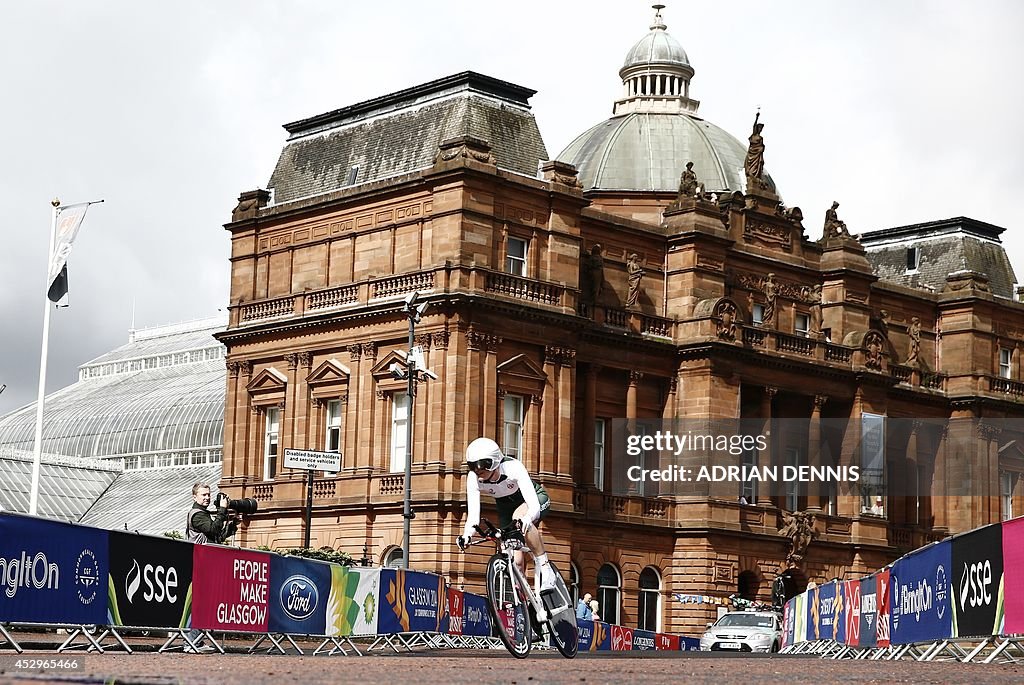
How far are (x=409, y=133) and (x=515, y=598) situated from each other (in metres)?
42.1

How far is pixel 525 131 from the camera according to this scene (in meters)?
59.9

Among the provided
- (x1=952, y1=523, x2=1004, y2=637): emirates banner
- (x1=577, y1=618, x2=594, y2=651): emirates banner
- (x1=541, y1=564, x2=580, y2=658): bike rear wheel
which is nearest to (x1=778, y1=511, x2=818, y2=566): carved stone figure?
(x1=577, y1=618, x2=594, y2=651): emirates banner

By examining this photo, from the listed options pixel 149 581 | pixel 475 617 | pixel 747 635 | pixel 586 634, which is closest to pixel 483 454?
pixel 149 581

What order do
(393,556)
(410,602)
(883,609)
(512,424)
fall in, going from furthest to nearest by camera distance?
(512,424), (393,556), (410,602), (883,609)

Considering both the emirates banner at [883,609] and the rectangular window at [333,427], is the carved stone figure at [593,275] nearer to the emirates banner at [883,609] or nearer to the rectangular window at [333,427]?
the rectangular window at [333,427]

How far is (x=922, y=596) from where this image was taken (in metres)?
25.6

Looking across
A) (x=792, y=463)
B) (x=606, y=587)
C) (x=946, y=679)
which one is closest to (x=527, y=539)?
(x=946, y=679)

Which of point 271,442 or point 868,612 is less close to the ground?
point 271,442

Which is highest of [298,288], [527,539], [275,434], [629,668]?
[298,288]

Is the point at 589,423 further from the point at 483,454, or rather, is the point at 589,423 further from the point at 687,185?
A: the point at 483,454

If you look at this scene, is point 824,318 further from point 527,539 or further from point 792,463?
point 527,539

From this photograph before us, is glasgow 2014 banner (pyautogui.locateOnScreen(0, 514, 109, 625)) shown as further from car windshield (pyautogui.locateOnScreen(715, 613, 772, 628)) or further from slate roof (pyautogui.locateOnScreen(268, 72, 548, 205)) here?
slate roof (pyautogui.locateOnScreen(268, 72, 548, 205))

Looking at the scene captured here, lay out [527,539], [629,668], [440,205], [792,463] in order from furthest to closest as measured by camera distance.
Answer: [792,463]
[440,205]
[527,539]
[629,668]

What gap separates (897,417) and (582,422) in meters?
18.1
